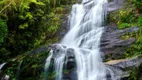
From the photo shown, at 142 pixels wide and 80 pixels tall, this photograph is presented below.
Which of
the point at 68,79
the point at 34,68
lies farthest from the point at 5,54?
the point at 68,79

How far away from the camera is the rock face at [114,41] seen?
36.3 feet

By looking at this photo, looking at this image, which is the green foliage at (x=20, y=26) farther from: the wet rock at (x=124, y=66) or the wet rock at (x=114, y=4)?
the wet rock at (x=124, y=66)

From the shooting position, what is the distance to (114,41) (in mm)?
11617

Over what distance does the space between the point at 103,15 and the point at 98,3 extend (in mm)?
1366

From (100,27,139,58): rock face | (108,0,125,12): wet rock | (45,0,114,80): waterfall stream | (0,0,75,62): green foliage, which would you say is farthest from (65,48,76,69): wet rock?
(108,0,125,12): wet rock

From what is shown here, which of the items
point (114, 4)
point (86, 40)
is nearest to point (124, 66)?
point (86, 40)

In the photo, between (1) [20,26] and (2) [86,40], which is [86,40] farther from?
(1) [20,26]

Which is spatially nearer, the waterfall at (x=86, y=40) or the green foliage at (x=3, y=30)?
the waterfall at (x=86, y=40)

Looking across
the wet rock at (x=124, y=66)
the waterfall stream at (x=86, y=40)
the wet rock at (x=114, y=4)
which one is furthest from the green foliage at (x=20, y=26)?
the wet rock at (x=124, y=66)

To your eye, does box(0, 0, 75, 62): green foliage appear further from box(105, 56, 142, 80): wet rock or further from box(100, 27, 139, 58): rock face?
box(105, 56, 142, 80): wet rock

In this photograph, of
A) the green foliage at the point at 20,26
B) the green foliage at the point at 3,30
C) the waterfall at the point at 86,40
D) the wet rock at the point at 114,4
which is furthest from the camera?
A: the wet rock at the point at 114,4

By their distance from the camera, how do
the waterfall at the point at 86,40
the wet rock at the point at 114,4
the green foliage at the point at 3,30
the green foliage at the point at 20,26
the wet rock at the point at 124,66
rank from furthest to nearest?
the wet rock at the point at 114,4 < the green foliage at the point at 20,26 < the green foliage at the point at 3,30 < the waterfall at the point at 86,40 < the wet rock at the point at 124,66

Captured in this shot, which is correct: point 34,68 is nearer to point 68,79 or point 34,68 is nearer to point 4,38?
point 68,79

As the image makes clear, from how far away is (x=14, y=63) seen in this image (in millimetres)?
11758
